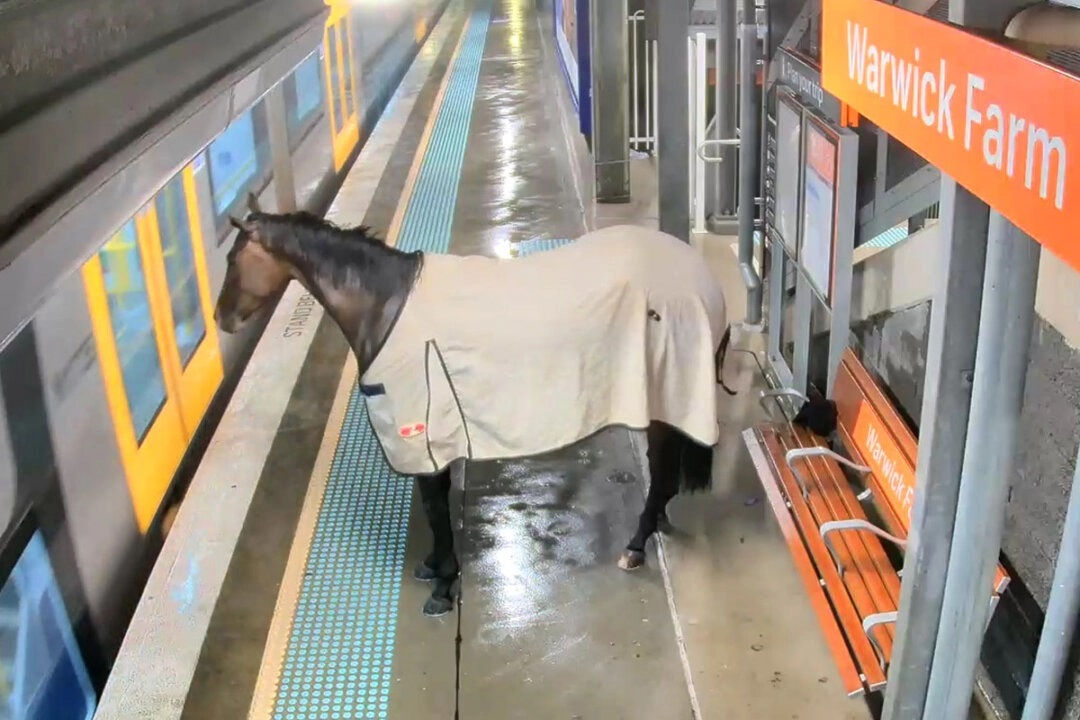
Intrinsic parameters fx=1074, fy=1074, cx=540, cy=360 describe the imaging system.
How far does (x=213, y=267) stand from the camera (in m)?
8.12

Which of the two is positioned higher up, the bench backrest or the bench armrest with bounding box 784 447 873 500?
the bench backrest

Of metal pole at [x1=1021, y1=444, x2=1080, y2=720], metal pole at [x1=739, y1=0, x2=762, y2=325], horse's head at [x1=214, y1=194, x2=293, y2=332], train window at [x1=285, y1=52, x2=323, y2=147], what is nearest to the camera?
metal pole at [x1=1021, y1=444, x2=1080, y2=720]

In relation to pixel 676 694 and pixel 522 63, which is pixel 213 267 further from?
pixel 522 63

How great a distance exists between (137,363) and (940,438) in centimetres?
483

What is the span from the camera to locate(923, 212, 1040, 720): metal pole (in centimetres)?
200

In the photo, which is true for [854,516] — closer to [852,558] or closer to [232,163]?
[852,558]

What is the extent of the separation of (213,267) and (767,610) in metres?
5.70

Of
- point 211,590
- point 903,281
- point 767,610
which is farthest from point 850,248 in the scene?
point 211,590

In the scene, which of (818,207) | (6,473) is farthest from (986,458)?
(6,473)

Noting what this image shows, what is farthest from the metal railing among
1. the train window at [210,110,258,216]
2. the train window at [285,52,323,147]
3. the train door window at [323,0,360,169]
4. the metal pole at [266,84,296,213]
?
the train window at [285,52,323,147]

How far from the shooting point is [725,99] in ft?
22.5

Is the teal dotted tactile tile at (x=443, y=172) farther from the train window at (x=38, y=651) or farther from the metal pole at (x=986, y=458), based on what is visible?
the metal pole at (x=986, y=458)

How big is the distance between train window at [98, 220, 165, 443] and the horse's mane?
2.17 m

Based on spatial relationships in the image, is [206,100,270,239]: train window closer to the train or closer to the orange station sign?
the train
